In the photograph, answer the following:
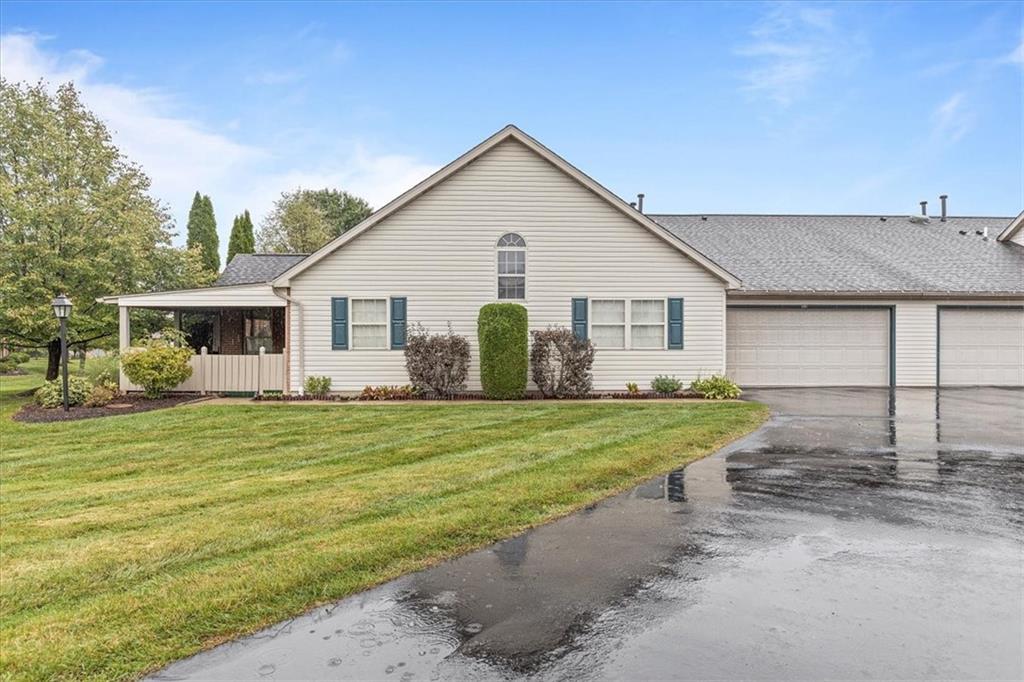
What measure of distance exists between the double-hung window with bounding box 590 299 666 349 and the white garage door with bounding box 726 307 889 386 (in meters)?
3.57

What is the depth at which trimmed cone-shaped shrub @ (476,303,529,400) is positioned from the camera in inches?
568

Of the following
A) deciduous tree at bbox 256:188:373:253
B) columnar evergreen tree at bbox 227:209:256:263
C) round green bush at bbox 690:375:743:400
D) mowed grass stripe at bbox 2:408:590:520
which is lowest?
mowed grass stripe at bbox 2:408:590:520

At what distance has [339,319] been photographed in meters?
15.2

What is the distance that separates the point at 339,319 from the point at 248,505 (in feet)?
31.7

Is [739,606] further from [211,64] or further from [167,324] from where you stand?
[167,324]

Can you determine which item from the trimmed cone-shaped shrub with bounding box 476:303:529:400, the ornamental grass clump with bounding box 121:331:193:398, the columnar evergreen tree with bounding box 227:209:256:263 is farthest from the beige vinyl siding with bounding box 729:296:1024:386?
the columnar evergreen tree with bounding box 227:209:256:263

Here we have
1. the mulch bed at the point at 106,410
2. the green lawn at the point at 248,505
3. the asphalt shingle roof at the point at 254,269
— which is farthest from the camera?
the asphalt shingle roof at the point at 254,269

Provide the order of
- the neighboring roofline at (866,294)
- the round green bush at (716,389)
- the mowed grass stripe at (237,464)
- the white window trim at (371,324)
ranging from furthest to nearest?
the neighboring roofline at (866,294), the white window trim at (371,324), the round green bush at (716,389), the mowed grass stripe at (237,464)

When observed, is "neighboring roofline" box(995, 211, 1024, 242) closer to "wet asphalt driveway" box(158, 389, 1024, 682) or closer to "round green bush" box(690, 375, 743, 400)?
"round green bush" box(690, 375, 743, 400)

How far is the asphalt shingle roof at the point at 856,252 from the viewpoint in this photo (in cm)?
1797

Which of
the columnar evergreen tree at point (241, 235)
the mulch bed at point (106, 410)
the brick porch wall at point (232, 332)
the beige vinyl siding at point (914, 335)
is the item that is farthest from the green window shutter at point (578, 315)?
the columnar evergreen tree at point (241, 235)

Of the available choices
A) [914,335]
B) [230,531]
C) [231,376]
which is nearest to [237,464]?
[230,531]

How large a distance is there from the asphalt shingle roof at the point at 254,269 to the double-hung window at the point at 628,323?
1036 cm

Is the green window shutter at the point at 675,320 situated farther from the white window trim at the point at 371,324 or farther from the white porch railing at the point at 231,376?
the white porch railing at the point at 231,376
